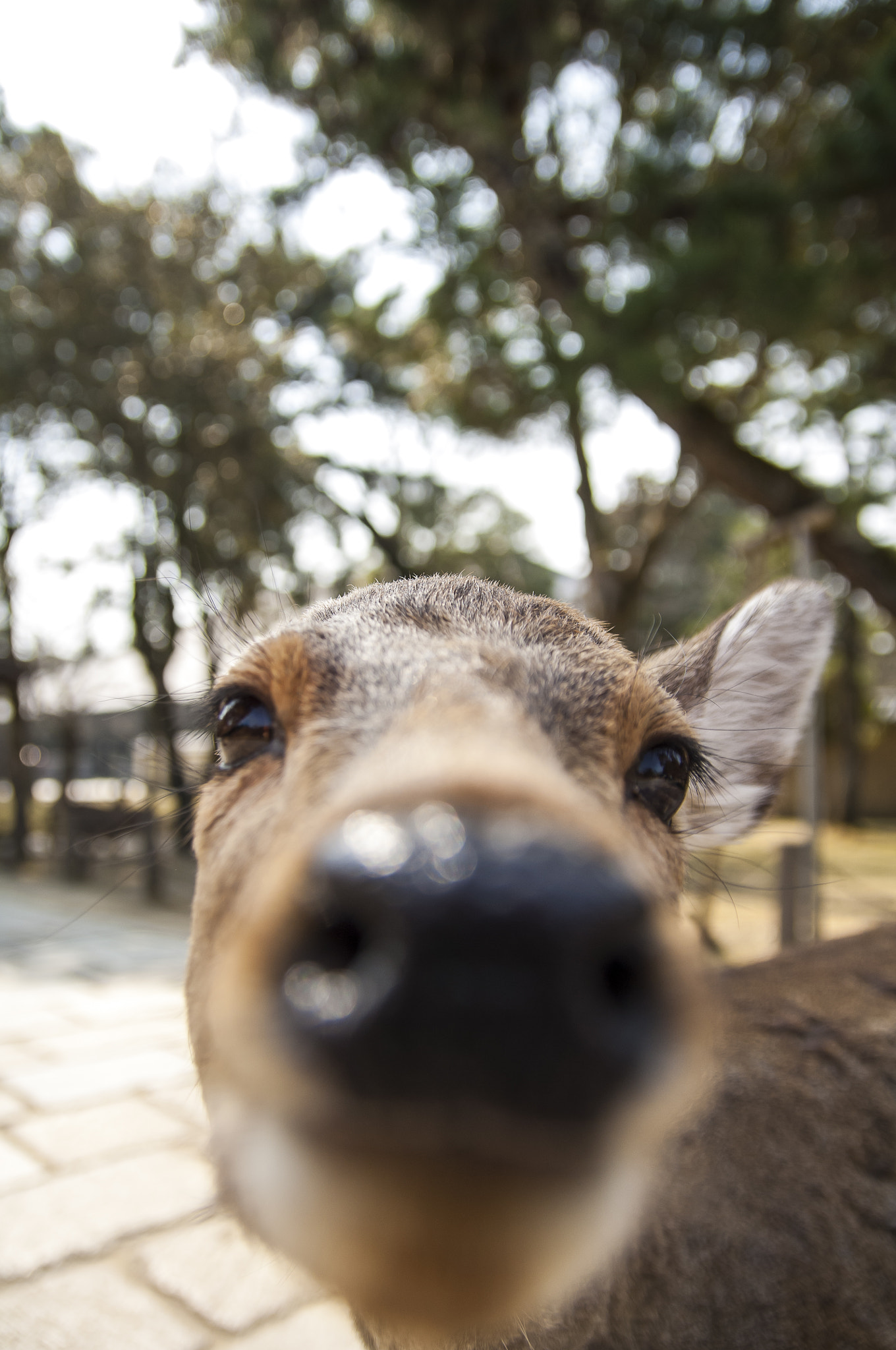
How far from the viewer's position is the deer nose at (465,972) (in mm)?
936

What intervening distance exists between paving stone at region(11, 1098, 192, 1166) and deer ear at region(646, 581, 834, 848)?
352 cm

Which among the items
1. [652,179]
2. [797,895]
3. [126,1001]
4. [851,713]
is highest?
[652,179]

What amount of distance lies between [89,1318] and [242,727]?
259cm

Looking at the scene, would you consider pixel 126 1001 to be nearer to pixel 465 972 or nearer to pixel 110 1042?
pixel 110 1042

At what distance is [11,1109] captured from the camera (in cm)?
508

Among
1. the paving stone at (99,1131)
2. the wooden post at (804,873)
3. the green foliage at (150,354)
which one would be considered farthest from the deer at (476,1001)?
the green foliage at (150,354)

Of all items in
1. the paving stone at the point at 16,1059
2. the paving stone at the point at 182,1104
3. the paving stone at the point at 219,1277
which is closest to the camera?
the paving stone at the point at 219,1277

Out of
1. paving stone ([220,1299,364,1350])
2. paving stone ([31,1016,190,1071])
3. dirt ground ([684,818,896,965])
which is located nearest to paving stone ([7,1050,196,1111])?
paving stone ([31,1016,190,1071])

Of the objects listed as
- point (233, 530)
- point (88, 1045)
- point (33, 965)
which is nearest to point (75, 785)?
point (233, 530)

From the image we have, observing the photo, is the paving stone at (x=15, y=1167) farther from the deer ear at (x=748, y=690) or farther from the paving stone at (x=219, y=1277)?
the deer ear at (x=748, y=690)

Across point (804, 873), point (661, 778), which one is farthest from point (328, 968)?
point (804, 873)

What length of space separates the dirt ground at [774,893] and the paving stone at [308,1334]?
2102 millimetres

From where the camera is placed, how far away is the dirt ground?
22.7 ft

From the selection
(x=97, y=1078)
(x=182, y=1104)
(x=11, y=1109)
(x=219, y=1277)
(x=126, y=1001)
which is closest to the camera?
(x=219, y=1277)
